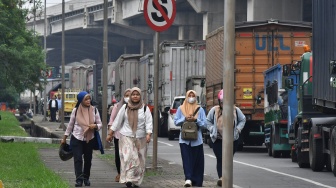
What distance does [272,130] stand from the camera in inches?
1251

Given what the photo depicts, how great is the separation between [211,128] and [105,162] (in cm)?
814

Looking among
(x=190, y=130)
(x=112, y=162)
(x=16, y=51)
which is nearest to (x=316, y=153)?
(x=112, y=162)

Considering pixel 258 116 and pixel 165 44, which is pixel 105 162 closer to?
pixel 258 116

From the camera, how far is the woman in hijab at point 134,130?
19.5 metres

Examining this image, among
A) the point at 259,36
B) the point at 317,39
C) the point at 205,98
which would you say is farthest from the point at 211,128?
the point at 205,98

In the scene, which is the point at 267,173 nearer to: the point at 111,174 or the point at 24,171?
the point at 111,174

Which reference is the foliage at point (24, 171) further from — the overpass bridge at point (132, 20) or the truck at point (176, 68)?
the overpass bridge at point (132, 20)

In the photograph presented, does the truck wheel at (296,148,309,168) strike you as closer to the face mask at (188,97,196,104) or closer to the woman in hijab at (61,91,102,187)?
the face mask at (188,97,196,104)

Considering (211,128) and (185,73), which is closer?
(211,128)

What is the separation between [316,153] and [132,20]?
2773 inches

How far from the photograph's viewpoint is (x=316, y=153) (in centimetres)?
2508

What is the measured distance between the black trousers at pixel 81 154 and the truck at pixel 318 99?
4920 millimetres

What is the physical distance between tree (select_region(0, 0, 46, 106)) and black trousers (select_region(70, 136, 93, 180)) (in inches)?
1073

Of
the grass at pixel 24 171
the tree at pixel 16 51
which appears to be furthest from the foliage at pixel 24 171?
the tree at pixel 16 51
